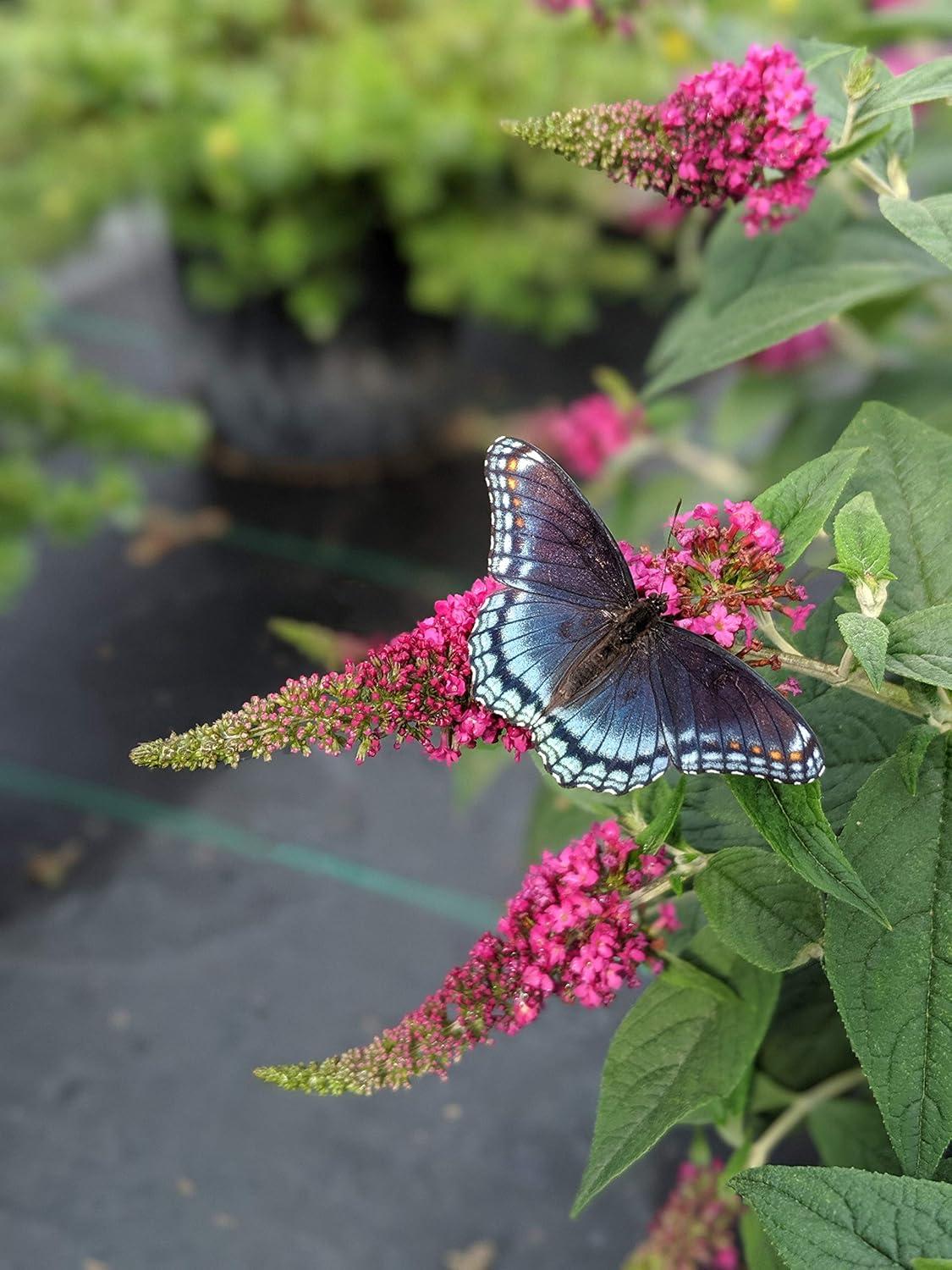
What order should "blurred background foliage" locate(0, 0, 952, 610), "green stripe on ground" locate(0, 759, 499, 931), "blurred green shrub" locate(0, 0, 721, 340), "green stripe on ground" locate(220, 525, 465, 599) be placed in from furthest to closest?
"blurred green shrub" locate(0, 0, 721, 340) → "green stripe on ground" locate(220, 525, 465, 599) → "blurred background foliage" locate(0, 0, 952, 610) → "green stripe on ground" locate(0, 759, 499, 931)

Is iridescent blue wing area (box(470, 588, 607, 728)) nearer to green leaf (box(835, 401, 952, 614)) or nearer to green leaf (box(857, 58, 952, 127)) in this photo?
green leaf (box(835, 401, 952, 614))

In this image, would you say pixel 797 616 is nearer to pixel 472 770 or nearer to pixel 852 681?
pixel 852 681

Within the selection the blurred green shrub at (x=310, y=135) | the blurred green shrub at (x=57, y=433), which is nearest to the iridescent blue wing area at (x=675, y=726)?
the blurred green shrub at (x=57, y=433)

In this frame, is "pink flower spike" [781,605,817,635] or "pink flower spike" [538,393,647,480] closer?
"pink flower spike" [781,605,817,635]

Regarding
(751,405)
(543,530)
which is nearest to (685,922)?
(543,530)

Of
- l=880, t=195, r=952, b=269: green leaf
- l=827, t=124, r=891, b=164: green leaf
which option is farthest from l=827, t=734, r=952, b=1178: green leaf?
l=827, t=124, r=891, b=164: green leaf

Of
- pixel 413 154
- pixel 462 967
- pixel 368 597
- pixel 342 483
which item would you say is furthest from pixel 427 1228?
pixel 413 154
